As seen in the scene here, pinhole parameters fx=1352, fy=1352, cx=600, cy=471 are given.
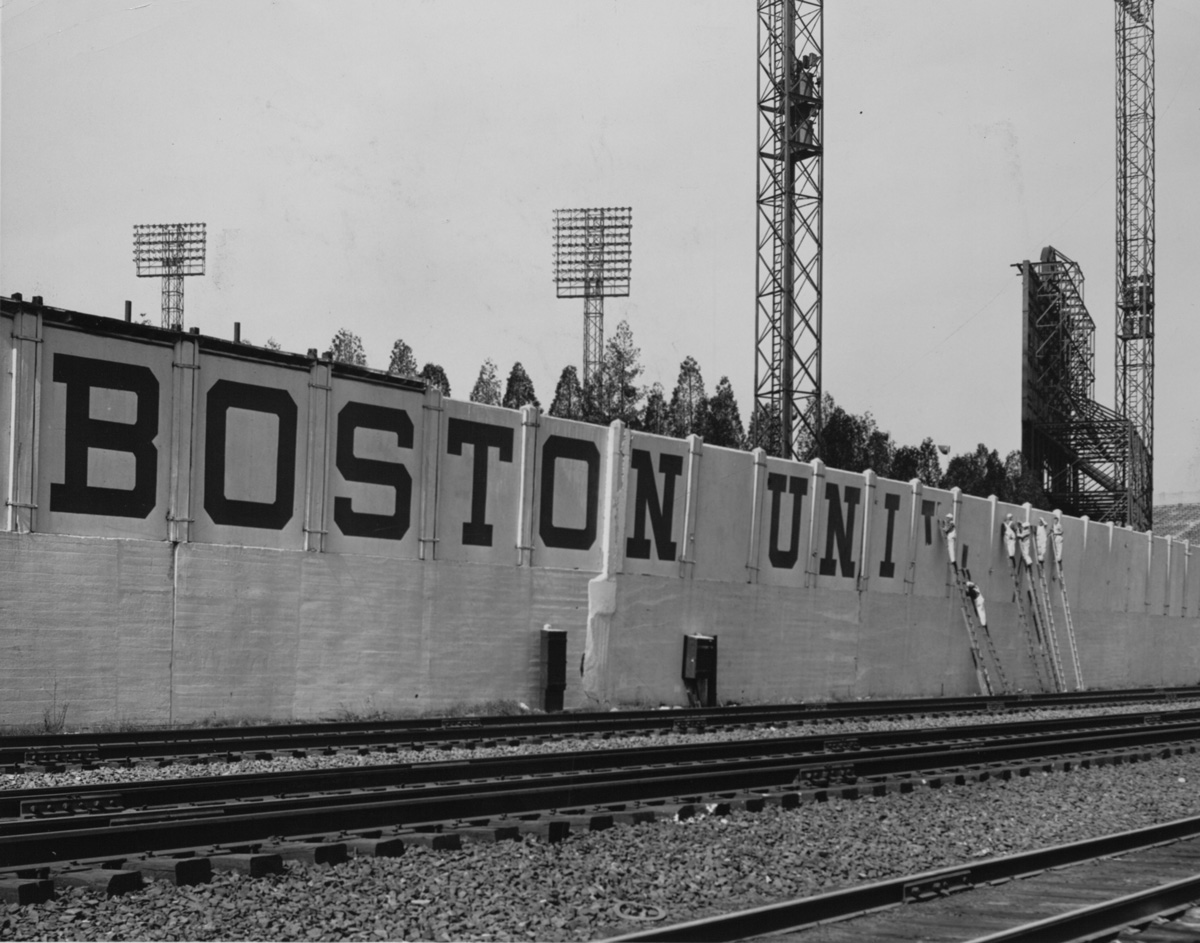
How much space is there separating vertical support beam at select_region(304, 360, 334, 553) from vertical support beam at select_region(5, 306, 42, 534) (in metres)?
4.05

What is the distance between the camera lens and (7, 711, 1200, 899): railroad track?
8.62 meters

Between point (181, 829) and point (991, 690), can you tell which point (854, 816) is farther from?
point (991, 690)

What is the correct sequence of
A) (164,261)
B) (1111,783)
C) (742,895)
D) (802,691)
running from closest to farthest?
(742,895), (1111,783), (802,691), (164,261)

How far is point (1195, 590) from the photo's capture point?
5047 centimetres

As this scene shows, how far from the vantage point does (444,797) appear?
10.5 metres

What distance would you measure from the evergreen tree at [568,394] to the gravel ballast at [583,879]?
5757cm

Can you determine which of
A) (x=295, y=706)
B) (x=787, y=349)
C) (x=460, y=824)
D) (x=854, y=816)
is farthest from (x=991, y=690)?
(x=460, y=824)

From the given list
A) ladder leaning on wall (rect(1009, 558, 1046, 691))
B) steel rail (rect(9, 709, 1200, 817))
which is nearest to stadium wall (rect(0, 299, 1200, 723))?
steel rail (rect(9, 709, 1200, 817))

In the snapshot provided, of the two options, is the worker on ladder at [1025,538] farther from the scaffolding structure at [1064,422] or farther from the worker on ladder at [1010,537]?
the scaffolding structure at [1064,422]

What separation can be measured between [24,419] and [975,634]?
82.5 ft

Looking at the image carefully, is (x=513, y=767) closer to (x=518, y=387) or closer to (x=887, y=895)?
(x=887, y=895)

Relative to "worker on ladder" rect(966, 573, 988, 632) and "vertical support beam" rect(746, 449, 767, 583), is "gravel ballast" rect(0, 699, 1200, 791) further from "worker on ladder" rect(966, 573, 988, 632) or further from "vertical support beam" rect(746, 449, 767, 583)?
"worker on ladder" rect(966, 573, 988, 632)

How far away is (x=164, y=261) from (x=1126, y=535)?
43509 mm

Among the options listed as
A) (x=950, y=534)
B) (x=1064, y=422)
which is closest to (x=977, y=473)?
(x=1064, y=422)
